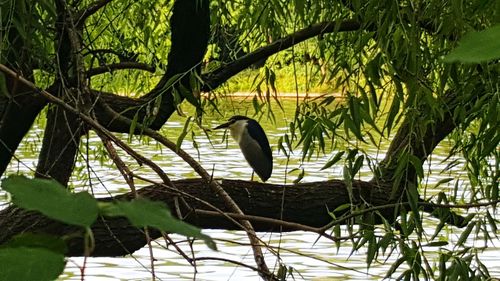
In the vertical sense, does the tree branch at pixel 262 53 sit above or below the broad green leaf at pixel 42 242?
below

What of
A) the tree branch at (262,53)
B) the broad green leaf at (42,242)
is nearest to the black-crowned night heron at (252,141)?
the tree branch at (262,53)

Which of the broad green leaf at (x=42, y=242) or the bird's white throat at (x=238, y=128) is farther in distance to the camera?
the bird's white throat at (x=238, y=128)

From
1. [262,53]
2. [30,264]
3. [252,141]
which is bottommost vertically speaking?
[252,141]

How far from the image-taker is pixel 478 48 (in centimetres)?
40

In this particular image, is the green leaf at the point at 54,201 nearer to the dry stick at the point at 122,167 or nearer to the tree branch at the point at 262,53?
the dry stick at the point at 122,167

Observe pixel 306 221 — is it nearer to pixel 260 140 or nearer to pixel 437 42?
pixel 437 42

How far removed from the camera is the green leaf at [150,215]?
0.37 metres

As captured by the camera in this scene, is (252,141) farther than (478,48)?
Yes

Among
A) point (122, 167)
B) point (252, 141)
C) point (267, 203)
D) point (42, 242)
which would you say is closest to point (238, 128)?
point (252, 141)

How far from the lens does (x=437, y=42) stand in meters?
2.62

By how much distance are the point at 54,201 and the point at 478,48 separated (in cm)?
17

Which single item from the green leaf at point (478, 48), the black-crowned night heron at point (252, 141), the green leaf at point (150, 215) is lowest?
the black-crowned night heron at point (252, 141)

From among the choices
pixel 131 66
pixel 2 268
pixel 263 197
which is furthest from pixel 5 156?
pixel 2 268

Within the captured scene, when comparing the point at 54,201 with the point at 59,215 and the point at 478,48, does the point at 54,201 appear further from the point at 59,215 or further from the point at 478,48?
the point at 478,48
